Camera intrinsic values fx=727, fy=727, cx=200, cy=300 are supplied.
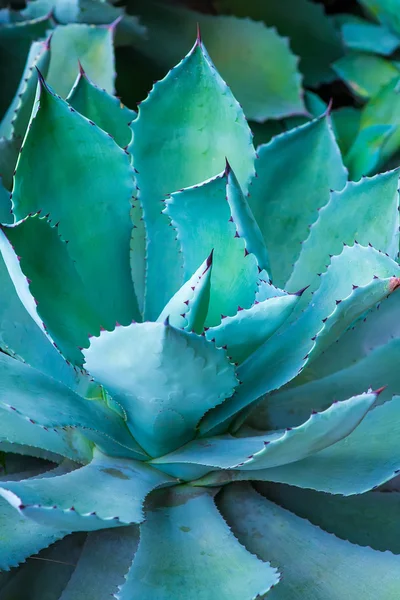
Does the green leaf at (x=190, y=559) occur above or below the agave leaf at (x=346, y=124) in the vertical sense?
below

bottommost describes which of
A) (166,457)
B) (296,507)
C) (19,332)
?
(296,507)

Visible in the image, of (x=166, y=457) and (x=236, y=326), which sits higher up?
(x=236, y=326)

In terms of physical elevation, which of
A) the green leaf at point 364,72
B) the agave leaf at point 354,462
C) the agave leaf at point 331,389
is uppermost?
the green leaf at point 364,72

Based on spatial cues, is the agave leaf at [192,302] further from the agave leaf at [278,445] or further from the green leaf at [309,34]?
the green leaf at [309,34]

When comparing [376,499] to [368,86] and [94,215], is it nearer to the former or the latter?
[94,215]

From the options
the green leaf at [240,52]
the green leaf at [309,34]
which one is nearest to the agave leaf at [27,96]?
the green leaf at [240,52]

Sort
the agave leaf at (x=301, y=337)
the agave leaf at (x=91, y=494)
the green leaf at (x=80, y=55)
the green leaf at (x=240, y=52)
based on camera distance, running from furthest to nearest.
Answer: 1. the green leaf at (x=240, y=52)
2. the green leaf at (x=80, y=55)
3. the agave leaf at (x=301, y=337)
4. the agave leaf at (x=91, y=494)

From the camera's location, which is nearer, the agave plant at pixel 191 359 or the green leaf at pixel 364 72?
the agave plant at pixel 191 359

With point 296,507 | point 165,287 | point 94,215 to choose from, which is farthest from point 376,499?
point 94,215
